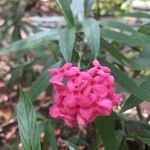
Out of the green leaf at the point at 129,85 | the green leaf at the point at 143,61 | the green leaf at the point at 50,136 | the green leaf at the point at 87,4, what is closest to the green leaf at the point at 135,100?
the green leaf at the point at 129,85

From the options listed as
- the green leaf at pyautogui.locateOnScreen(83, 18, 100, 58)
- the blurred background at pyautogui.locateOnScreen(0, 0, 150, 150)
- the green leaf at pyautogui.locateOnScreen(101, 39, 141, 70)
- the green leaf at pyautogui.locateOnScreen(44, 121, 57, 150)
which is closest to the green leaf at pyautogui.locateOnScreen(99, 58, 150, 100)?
the green leaf at pyautogui.locateOnScreen(101, 39, 141, 70)

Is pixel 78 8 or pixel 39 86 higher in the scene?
pixel 78 8

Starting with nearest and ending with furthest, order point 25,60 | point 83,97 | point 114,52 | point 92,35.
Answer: point 83,97 < point 92,35 < point 114,52 < point 25,60

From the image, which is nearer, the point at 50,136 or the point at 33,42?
the point at 33,42

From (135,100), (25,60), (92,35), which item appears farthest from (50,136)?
(25,60)

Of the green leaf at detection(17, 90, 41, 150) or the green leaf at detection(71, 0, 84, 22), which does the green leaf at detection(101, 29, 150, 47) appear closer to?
the green leaf at detection(71, 0, 84, 22)

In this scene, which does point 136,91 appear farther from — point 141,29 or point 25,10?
point 25,10

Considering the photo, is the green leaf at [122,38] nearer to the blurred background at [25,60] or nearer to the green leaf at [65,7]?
the green leaf at [65,7]

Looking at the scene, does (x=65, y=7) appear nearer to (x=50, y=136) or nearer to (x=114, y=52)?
(x=114, y=52)
